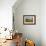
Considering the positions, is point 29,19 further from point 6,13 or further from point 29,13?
point 6,13

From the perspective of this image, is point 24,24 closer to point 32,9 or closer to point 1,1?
point 32,9

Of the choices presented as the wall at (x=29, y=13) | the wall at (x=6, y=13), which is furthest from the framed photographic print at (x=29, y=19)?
the wall at (x=6, y=13)

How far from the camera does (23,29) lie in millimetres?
5770

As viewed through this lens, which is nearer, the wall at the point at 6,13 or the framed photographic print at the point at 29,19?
the wall at the point at 6,13

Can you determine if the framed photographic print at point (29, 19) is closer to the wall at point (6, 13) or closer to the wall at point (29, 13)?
the wall at point (29, 13)

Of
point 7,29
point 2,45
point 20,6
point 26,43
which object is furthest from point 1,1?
point 2,45

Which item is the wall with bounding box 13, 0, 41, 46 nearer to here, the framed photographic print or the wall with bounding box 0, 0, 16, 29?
the framed photographic print

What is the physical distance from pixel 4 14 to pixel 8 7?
0.98 feet

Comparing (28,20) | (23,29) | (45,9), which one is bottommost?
(23,29)

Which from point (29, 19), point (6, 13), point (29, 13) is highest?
point (29, 13)

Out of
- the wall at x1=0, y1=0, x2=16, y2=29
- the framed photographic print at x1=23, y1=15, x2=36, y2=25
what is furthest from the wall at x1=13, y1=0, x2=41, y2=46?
the wall at x1=0, y1=0, x2=16, y2=29

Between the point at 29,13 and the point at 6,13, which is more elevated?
the point at 29,13

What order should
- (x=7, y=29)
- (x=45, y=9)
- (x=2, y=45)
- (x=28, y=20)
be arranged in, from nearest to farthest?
(x=2, y=45) < (x=7, y=29) < (x=45, y=9) < (x=28, y=20)

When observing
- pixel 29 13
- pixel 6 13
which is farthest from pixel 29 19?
pixel 6 13
